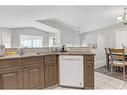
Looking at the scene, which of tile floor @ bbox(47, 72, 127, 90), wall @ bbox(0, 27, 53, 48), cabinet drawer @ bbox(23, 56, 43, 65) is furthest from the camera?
wall @ bbox(0, 27, 53, 48)

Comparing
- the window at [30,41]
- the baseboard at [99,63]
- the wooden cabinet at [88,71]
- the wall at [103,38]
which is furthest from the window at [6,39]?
the baseboard at [99,63]

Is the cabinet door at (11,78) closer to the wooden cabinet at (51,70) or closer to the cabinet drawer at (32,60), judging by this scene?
the cabinet drawer at (32,60)

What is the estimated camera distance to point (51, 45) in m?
4.06

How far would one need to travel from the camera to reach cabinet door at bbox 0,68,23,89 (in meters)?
2.43

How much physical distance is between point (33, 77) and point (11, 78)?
494mm

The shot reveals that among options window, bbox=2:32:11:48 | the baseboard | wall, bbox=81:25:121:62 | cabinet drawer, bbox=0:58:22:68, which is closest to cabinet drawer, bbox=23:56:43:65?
cabinet drawer, bbox=0:58:22:68

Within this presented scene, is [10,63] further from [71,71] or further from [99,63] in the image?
[99,63]

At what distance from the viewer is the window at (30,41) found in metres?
3.83

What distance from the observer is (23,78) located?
2734 mm

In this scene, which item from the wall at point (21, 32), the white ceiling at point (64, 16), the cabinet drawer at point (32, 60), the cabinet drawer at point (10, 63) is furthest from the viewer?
the wall at point (21, 32)

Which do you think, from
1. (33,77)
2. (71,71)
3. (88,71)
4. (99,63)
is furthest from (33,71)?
(99,63)

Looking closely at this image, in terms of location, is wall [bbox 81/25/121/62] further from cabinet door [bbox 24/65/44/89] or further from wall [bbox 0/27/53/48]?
cabinet door [bbox 24/65/44/89]

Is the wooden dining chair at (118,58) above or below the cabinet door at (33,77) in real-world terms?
above
